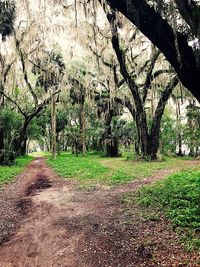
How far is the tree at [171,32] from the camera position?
611cm

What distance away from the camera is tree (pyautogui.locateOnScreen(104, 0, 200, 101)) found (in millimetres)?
6113

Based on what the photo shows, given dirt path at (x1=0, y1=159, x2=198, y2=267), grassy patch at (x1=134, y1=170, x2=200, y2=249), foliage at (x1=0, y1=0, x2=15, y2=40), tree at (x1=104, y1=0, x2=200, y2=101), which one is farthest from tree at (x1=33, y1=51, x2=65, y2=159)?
tree at (x1=104, y1=0, x2=200, y2=101)

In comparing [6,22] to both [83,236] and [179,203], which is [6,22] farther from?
[83,236]

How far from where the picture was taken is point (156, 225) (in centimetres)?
561

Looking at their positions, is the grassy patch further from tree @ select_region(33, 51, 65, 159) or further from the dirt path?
tree @ select_region(33, 51, 65, 159)

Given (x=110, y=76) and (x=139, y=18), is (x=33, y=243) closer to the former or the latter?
(x=139, y=18)

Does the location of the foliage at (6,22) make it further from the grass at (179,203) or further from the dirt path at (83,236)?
the grass at (179,203)

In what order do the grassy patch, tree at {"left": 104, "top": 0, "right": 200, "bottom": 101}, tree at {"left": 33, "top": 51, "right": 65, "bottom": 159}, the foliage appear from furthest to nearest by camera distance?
tree at {"left": 33, "top": 51, "right": 65, "bottom": 159}, the foliage, tree at {"left": 104, "top": 0, "right": 200, "bottom": 101}, the grassy patch

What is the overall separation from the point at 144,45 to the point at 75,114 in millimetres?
20622

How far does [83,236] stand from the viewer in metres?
5.24

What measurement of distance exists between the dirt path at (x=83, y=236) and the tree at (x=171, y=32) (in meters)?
3.05

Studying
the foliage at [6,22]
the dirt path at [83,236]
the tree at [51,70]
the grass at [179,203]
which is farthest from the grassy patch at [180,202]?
the tree at [51,70]

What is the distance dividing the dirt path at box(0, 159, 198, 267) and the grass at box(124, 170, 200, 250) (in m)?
0.23

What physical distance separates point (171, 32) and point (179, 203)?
139 inches
